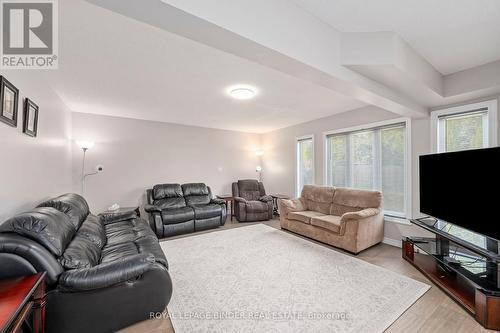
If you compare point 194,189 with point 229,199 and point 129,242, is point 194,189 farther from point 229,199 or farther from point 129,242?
point 129,242

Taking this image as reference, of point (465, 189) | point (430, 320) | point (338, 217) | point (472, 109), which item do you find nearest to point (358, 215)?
point (338, 217)

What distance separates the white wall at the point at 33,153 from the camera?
1.83m

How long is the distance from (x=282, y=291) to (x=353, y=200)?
232 centimetres

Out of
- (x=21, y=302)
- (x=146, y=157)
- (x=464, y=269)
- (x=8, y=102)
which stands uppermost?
(x=8, y=102)

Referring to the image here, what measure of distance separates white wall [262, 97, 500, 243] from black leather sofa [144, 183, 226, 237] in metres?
1.99

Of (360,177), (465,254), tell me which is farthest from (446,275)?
(360,177)

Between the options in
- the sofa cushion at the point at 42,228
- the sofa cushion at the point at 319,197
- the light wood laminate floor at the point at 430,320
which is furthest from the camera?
the sofa cushion at the point at 319,197

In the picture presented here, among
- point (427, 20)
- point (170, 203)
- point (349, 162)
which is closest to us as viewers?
point (427, 20)

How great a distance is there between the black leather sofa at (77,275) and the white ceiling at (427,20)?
8.16 ft

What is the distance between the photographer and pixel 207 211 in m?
4.48

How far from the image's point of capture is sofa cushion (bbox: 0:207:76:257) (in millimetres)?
1415

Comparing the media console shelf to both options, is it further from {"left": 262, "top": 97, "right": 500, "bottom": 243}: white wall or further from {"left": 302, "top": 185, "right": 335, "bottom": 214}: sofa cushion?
{"left": 302, "top": 185, "right": 335, "bottom": 214}: sofa cushion

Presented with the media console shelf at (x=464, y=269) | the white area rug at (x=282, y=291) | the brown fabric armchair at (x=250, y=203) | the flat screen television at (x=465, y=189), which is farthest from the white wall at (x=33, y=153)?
the flat screen television at (x=465, y=189)

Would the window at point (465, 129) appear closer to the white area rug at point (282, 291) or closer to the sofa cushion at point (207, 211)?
the white area rug at point (282, 291)
